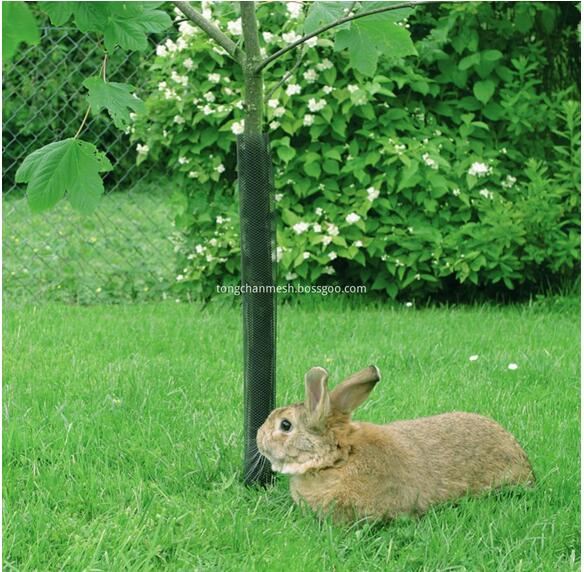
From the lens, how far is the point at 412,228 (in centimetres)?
608

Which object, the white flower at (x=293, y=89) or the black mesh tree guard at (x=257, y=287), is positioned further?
the white flower at (x=293, y=89)

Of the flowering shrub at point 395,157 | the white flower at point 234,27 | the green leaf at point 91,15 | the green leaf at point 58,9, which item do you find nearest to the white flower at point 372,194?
the flowering shrub at point 395,157

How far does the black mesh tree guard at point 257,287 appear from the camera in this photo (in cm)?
303

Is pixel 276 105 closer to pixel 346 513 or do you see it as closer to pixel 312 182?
pixel 312 182

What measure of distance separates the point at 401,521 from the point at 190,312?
332 cm

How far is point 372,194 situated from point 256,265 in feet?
10.1

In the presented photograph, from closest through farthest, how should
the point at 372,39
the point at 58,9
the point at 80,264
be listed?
the point at 58,9, the point at 372,39, the point at 80,264

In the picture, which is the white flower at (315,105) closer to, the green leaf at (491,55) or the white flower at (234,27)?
the white flower at (234,27)

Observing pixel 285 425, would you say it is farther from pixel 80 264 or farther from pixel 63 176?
pixel 80 264

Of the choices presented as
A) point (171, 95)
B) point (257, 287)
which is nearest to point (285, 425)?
point (257, 287)

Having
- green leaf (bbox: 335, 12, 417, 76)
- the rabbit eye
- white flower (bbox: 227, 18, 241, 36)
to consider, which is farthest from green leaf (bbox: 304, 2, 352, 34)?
white flower (bbox: 227, 18, 241, 36)

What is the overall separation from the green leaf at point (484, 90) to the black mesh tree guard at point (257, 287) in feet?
11.5

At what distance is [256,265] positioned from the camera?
9.96 ft

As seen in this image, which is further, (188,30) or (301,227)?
(188,30)
